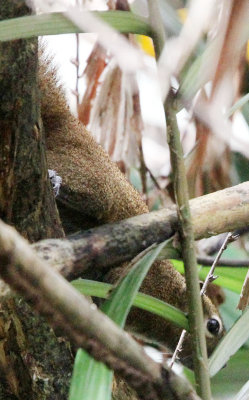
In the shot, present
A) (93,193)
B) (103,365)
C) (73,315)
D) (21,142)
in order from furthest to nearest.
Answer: (93,193)
(21,142)
(103,365)
(73,315)

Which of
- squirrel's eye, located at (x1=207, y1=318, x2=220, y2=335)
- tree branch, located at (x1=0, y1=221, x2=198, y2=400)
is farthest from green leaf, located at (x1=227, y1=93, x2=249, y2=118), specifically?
squirrel's eye, located at (x1=207, y1=318, x2=220, y2=335)

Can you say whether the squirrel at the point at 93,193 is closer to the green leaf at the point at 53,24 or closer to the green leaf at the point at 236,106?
the green leaf at the point at 236,106

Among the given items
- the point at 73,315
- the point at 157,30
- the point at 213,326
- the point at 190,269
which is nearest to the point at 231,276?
the point at 213,326

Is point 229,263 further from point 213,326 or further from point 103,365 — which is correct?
point 103,365

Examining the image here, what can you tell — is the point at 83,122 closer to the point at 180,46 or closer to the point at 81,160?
the point at 81,160

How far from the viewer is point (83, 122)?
2426 millimetres

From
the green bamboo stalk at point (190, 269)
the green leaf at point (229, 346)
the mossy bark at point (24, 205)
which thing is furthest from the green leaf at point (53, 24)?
the green leaf at point (229, 346)

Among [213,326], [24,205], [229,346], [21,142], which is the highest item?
[21,142]

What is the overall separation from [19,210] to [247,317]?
0.45 metres

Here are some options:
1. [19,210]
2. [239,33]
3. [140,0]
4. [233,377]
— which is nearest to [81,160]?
[233,377]

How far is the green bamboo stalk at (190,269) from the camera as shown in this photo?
2.71 ft

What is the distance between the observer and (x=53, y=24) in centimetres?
76

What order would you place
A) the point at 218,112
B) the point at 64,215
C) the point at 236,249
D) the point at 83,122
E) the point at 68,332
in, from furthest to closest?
the point at 236,249
the point at 83,122
the point at 64,215
the point at 218,112
the point at 68,332

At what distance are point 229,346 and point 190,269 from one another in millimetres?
148
